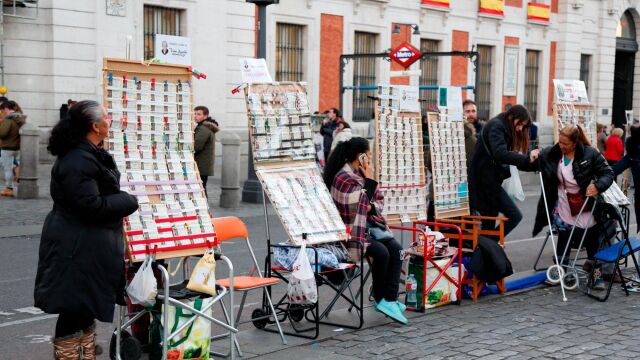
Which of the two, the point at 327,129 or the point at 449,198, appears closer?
the point at 449,198

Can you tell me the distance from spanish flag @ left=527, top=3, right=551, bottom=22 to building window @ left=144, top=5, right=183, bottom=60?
15997 mm

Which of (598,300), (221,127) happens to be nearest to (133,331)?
(598,300)

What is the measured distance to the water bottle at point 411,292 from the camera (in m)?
7.83

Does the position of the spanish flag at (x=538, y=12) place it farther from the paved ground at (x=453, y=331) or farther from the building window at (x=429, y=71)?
the paved ground at (x=453, y=331)

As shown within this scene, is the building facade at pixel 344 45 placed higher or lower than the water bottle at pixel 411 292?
higher

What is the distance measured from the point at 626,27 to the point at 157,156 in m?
36.2

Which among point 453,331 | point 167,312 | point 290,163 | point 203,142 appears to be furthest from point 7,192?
point 167,312

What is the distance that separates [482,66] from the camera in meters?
31.0

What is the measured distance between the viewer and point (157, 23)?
67.3 ft

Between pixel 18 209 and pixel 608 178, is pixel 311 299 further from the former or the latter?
pixel 18 209

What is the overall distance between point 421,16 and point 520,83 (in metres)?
6.31

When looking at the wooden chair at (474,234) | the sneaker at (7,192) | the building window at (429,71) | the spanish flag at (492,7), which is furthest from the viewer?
the spanish flag at (492,7)

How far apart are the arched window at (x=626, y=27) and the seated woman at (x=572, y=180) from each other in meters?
31.0

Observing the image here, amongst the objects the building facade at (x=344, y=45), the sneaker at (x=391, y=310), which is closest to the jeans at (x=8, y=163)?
the building facade at (x=344, y=45)
